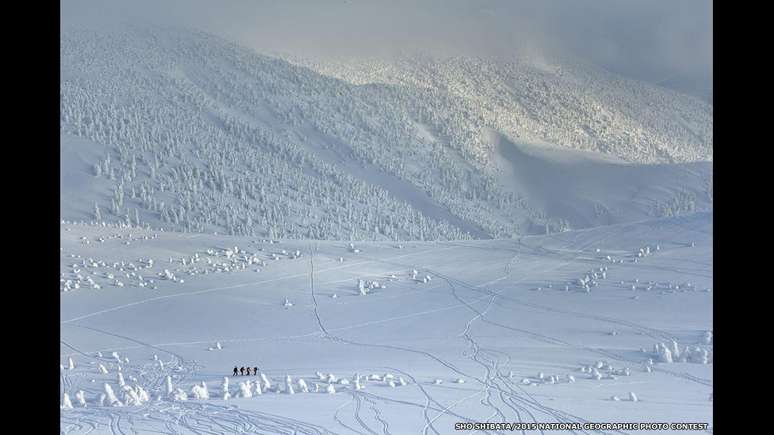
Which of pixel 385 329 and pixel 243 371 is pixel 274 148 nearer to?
pixel 385 329

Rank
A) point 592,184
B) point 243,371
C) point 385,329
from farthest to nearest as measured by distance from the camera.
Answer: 1. point 592,184
2. point 385,329
3. point 243,371

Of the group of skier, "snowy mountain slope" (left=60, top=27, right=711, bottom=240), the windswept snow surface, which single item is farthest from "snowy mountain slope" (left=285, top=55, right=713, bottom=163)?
the group of skier

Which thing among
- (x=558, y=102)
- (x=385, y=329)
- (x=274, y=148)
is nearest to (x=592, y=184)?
(x=558, y=102)

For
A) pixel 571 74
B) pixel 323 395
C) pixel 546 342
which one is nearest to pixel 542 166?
pixel 571 74

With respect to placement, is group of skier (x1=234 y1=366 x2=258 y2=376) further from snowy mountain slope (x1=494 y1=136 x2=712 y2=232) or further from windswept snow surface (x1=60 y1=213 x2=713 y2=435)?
snowy mountain slope (x1=494 y1=136 x2=712 y2=232)

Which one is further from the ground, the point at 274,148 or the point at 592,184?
the point at 274,148

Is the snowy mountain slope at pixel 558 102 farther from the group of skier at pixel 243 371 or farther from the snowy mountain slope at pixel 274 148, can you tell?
the group of skier at pixel 243 371
